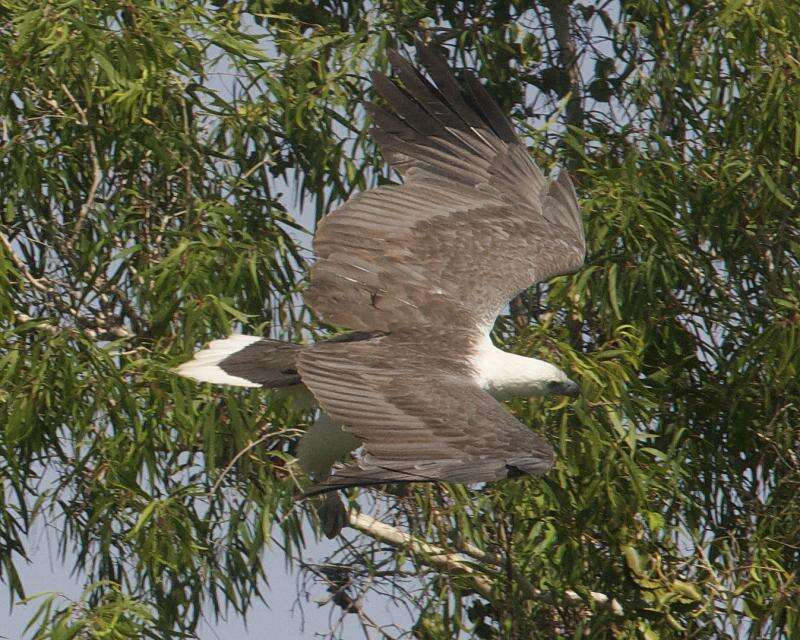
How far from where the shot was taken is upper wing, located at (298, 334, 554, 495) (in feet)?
→ 12.1

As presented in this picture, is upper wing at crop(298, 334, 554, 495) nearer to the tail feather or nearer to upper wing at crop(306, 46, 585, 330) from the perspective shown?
the tail feather

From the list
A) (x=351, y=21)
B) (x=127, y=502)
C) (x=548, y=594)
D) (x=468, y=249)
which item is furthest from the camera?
(x=351, y=21)

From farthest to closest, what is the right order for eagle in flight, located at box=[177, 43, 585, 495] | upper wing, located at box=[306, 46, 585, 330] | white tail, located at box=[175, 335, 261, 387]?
upper wing, located at box=[306, 46, 585, 330] < white tail, located at box=[175, 335, 261, 387] < eagle in flight, located at box=[177, 43, 585, 495]

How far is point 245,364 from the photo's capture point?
4.56 meters

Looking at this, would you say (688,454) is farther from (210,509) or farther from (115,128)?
(115,128)

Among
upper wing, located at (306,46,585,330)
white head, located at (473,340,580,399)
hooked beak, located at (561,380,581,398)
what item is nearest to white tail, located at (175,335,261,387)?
upper wing, located at (306,46,585,330)

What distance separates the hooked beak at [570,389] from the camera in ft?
14.7

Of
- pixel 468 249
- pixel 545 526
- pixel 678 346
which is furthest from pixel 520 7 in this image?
pixel 545 526

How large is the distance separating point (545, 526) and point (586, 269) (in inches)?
33.9

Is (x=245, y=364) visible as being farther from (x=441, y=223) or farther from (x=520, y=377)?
(x=441, y=223)

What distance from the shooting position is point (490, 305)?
4898mm

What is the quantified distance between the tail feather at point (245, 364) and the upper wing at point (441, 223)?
0.18 meters

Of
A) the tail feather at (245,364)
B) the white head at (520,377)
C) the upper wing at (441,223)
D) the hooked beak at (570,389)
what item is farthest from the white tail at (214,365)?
the hooked beak at (570,389)

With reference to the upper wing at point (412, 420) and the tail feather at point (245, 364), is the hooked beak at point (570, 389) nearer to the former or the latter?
the upper wing at point (412, 420)
